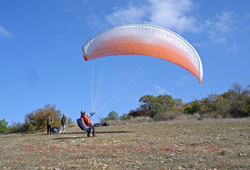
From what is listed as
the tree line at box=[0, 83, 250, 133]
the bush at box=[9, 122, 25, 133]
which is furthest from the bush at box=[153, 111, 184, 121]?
the bush at box=[9, 122, 25, 133]

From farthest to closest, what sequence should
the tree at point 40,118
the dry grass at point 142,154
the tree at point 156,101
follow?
the tree at point 156,101, the tree at point 40,118, the dry grass at point 142,154

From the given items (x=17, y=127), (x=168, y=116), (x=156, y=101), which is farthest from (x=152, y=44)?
(x=156, y=101)

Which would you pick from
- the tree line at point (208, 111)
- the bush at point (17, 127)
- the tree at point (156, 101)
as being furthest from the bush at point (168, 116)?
the bush at point (17, 127)

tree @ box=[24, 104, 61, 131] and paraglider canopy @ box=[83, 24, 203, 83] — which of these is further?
tree @ box=[24, 104, 61, 131]

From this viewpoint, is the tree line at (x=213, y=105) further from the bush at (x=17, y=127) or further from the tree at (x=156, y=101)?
the bush at (x=17, y=127)

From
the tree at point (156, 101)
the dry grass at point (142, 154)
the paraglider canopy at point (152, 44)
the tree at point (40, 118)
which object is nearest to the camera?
the dry grass at point (142, 154)

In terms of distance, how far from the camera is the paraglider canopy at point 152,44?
529 inches

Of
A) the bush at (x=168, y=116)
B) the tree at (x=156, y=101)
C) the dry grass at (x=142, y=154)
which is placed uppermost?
the tree at (x=156, y=101)

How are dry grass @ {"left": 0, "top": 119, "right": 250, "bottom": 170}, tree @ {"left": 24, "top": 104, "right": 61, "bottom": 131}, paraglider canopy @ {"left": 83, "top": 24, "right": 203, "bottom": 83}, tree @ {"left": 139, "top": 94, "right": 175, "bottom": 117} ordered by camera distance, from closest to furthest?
1. dry grass @ {"left": 0, "top": 119, "right": 250, "bottom": 170}
2. paraglider canopy @ {"left": 83, "top": 24, "right": 203, "bottom": 83}
3. tree @ {"left": 24, "top": 104, "right": 61, "bottom": 131}
4. tree @ {"left": 139, "top": 94, "right": 175, "bottom": 117}

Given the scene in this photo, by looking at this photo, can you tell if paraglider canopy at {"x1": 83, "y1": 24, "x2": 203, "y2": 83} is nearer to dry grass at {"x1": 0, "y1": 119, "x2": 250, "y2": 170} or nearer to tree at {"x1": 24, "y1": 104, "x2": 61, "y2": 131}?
dry grass at {"x1": 0, "y1": 119, "x2": 250, "y2": 170}

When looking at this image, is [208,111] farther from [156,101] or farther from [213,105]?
[156,101]

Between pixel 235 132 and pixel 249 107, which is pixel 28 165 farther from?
pixel 249 107

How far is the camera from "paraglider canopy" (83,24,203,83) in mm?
13438

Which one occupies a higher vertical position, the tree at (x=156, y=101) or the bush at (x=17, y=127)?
the tree at (x=156, y=101)
